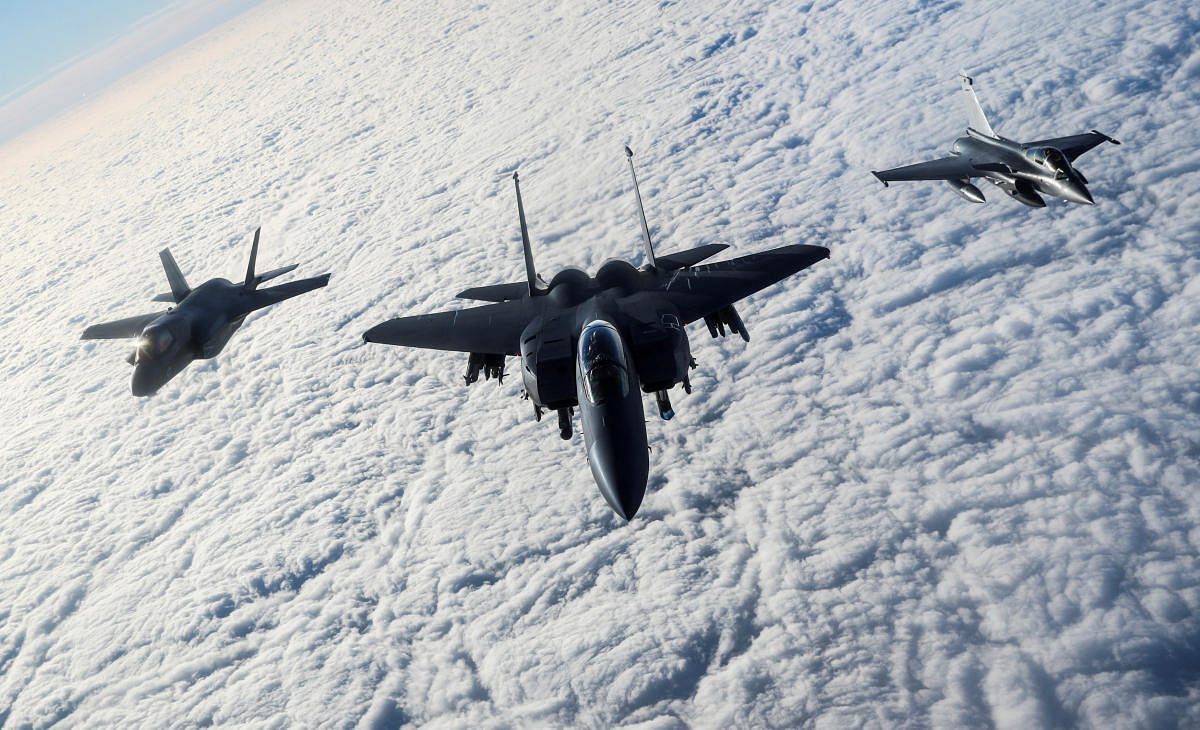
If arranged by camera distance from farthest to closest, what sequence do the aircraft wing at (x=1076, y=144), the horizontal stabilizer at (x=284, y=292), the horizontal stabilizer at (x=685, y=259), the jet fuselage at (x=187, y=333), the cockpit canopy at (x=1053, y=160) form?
the aircraft wing at (x=1076, y=144), the horizontal stabilizer at (x=284, y=292), the cockpit canopy at (x=1053, y=160), the horizontal stabilizer at (x=685, y=259), the jet fuselage at (x=187, y=333)

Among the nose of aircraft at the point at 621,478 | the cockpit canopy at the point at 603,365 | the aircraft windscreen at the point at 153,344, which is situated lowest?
the nose of aircraft at the point at 621,478

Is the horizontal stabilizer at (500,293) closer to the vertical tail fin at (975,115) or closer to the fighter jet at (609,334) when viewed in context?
the fighter jet at (609,334)

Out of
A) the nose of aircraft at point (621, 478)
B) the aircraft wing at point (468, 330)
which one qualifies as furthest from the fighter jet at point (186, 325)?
the nose of aircraft at point (621, 478)

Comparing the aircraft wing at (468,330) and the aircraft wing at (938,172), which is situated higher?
the aircraft wing at (468,330)

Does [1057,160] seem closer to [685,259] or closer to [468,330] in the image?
[685,259]

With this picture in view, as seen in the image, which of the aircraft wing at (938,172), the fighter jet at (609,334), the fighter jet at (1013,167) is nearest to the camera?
the fighter jet at (609,334)

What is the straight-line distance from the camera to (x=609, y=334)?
1299 cm

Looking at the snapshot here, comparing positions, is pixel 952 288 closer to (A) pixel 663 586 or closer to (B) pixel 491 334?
(A) pixel 663 586

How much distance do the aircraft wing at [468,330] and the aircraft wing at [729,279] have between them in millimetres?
4916

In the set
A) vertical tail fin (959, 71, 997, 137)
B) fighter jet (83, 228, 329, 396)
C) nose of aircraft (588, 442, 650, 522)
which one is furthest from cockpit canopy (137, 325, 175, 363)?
vertical tail fin (959, 71, 997, 137)

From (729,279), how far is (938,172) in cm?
1459

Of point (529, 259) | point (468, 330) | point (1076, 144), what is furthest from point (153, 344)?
point (1076, 144)

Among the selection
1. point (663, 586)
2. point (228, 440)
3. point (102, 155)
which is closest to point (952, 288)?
point (663, 586)

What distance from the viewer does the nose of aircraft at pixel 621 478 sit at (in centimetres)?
1066
